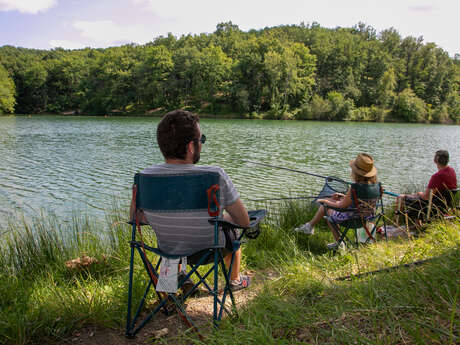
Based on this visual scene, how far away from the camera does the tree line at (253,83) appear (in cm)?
6150

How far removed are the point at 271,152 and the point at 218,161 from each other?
172 inches

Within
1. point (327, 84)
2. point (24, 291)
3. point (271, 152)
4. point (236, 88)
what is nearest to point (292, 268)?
point (24, 291)

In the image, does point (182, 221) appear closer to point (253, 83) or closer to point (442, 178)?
point (442, 178)

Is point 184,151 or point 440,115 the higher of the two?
point 184,151

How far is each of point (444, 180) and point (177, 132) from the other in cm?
404

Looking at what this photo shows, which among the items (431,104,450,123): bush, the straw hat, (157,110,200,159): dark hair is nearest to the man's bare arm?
(157,110,200,159): dark hair

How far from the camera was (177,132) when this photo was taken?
87.0 inches

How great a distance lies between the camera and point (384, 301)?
1956 mm

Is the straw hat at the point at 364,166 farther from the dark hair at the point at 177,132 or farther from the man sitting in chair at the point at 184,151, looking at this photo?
the dark hair at the point at 177,132

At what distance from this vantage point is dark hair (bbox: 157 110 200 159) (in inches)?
86.7

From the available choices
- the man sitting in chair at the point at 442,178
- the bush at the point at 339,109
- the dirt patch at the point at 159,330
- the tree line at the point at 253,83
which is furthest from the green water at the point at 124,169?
the tree line at the point at 253,83

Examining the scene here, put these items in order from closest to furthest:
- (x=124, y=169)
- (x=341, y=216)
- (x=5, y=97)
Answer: (x=341, y=216) < (x=124, y=169) < (x=5, y=97)

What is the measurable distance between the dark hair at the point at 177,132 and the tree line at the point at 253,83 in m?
59.1

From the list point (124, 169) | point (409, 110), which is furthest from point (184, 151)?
point (409, 110)
